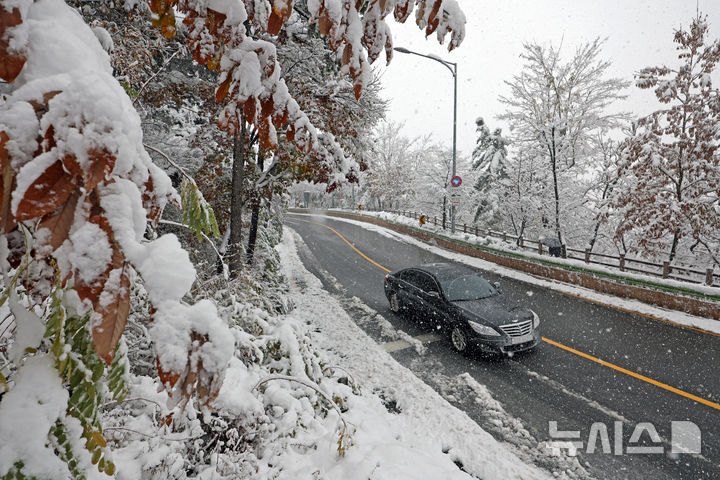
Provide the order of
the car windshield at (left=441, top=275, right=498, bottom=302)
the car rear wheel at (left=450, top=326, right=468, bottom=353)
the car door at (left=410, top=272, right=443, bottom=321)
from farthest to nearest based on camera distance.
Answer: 1. the car door at (left=410, top=272, right=443, bottom=321)
2. the car windshield at (left=441, top=275, right=498, bottom=302)
3. the car rear wheel at (left=450, top=326, right=468, bottom=353)

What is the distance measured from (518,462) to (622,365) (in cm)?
389

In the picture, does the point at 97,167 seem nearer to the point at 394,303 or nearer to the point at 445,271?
the point at 445,271

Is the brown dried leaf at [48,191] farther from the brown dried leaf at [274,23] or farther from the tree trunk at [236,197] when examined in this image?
the tree trunk at [236,197]

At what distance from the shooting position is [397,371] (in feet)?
22.3

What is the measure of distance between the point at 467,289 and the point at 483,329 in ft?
4.87

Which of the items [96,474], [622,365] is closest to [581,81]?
[622,365]

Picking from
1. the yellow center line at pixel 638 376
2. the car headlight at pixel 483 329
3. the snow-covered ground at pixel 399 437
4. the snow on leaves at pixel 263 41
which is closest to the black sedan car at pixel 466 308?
the car headlight at pixel 483 329

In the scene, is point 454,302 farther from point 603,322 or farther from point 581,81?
point 581,81

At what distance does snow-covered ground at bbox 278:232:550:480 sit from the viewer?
3.78 m

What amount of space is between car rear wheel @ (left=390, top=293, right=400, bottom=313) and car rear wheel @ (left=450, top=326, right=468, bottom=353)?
2541 millimetres

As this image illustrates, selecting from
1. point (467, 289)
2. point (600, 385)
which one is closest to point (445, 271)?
point (467, 289)

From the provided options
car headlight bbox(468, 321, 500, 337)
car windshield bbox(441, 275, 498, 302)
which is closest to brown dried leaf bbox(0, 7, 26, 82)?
car headlight bbox(468, 321, 500, 337)

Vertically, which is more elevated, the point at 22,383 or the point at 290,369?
the point at 22,383

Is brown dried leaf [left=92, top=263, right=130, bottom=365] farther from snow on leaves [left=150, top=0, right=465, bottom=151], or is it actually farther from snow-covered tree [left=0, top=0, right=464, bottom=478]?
snow on leaves [left=150, top=0, right=465, bottom=151]
